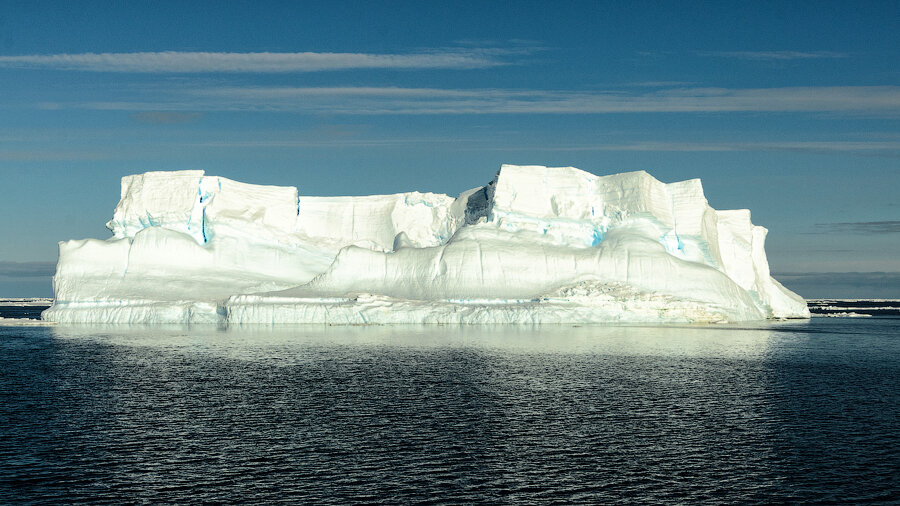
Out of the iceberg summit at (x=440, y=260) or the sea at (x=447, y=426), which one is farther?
the iceberg summit at (x=440, y=260)

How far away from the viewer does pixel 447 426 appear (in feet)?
81.5

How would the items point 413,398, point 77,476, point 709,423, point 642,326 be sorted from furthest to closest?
point 642,326
point 413,398
point 709,423
point 77,476

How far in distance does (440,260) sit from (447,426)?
46.4 m

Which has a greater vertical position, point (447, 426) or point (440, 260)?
point (440, 260)

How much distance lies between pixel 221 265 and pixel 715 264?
4403cm

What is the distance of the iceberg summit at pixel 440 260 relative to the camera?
6706 centimetres

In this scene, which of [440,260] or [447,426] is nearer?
[447,426]

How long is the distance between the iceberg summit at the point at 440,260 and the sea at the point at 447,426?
20.8 m

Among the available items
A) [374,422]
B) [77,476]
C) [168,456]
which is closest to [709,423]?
[374,422]

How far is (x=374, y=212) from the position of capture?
9450 centimetres

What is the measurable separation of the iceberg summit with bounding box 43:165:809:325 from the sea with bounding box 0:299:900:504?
20.8 meters

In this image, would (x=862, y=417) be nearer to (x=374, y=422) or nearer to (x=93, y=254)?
(x=374, y=422)

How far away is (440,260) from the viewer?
71.1 metres

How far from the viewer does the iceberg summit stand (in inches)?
2640
